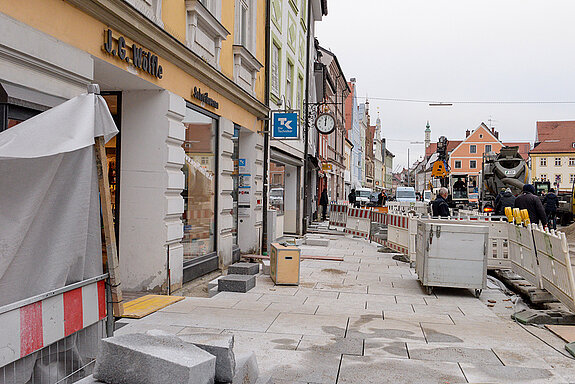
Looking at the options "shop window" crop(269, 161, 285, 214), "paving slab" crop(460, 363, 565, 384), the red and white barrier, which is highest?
"shop window" crop(269, 161, 285, 214)

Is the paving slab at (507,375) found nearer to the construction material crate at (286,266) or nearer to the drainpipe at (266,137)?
the construction material crate at (286,266)

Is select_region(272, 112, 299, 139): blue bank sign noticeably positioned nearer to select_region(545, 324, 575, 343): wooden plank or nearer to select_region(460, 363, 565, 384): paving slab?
select_region(545, 324, 575, 343): wooden plank

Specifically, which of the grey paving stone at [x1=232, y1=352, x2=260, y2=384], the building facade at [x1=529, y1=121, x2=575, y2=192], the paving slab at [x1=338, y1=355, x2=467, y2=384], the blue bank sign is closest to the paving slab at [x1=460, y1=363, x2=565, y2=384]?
the paving slab at [x1=338, y1=355, x2=467, y2=384]

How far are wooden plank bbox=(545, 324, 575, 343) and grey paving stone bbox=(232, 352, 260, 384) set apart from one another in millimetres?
4120

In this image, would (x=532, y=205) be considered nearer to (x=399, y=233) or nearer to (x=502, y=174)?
(x=399, y=233)

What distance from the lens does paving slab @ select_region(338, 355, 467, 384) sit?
474 cm

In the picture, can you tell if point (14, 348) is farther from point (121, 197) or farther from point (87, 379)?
point (121, 197)

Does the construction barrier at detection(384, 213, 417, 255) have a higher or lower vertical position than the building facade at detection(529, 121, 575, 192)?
lower

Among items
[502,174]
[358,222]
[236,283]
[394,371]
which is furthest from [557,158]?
[394,371]

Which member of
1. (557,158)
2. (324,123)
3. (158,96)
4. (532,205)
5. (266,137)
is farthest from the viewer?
(557,158)

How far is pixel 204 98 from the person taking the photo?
1010 cm

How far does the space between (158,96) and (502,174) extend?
1889 cm

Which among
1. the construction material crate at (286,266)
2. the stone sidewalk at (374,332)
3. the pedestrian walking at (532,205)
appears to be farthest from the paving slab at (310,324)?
the pedestrian walking at (532,205)

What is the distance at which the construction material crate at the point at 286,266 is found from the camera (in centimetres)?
950
